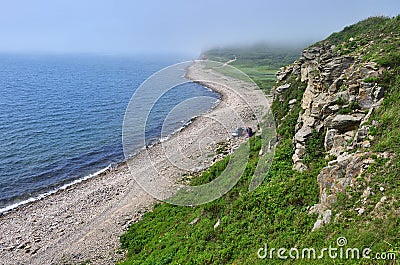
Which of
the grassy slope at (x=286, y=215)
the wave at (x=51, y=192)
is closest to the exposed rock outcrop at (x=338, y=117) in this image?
the grassy slope at (x=286, y=215)

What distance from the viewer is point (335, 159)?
44.7 feet

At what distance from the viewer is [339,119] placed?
47.3 ft

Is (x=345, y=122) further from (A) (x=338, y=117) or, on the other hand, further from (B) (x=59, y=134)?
(B) (x=59, y=134)

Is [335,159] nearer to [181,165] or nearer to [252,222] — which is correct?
[252,222]

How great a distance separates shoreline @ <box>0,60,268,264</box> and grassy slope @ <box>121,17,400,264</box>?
120 inches

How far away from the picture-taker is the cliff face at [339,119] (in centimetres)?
1188

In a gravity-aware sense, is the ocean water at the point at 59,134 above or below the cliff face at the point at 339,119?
below

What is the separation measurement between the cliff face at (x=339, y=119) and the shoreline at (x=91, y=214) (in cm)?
1428

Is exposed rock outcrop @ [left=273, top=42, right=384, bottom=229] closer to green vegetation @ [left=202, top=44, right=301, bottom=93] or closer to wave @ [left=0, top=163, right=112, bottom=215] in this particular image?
wave @ [left=0, top=163, right=112, bottom=215]

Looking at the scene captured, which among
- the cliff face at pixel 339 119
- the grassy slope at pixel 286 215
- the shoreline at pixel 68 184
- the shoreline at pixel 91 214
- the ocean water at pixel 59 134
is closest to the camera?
the grassy slope at pixel 286 215

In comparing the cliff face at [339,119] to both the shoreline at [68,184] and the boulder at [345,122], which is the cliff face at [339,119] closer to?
the boulder at [345,122]

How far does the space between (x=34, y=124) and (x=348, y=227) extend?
5643 centimetres

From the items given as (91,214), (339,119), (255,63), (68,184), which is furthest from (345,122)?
(255,63)

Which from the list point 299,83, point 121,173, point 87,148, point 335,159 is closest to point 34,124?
point 87,148
